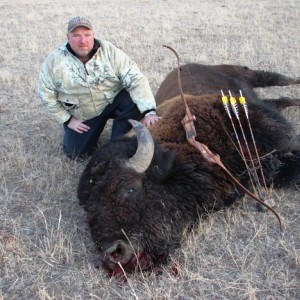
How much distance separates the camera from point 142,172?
3891mm

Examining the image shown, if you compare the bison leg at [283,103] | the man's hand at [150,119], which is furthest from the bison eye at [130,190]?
the bison leg at [283,103]

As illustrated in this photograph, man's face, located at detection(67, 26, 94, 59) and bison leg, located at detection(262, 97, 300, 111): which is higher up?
man's face, located at detection(67, 26, 94, 59)

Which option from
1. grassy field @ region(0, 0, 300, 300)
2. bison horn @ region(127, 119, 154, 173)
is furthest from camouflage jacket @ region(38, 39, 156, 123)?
bison horn @ region(127, 119, 154, 173)

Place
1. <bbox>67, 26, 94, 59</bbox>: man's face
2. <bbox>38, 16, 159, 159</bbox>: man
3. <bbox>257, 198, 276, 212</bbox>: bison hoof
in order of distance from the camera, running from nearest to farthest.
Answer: <bbox>257, 198, 276, 212</bbox>: bison hoof < <bbox>67, 26, 94, 59</bbox>: man's face < <bbox>38, 16, 159, 159</bbox>: man

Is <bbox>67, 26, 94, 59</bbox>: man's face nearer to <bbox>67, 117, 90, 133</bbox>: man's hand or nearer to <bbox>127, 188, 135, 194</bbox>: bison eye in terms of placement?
<bbox>67, 117, 90, 133</bbox>: man's hand

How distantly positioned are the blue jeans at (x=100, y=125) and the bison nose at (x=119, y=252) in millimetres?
2460

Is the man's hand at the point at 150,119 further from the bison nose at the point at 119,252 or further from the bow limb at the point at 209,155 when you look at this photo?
the bison nose at the point at 119,252

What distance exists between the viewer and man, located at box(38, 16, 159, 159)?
213 inches

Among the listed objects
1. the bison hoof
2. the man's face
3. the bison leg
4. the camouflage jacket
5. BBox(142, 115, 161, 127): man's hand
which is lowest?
the bison leg

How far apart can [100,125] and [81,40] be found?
127 centimetres

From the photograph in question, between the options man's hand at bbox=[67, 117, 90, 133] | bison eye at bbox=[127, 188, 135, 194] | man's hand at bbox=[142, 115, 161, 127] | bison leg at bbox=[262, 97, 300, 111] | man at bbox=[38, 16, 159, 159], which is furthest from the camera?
bison leg at bbox=[262, 97, 300, 111]

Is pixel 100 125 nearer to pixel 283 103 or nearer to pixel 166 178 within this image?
pixel 166 178

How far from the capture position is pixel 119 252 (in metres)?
3.56

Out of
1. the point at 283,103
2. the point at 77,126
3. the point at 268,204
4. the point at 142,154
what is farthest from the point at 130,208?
the point at 283,103
